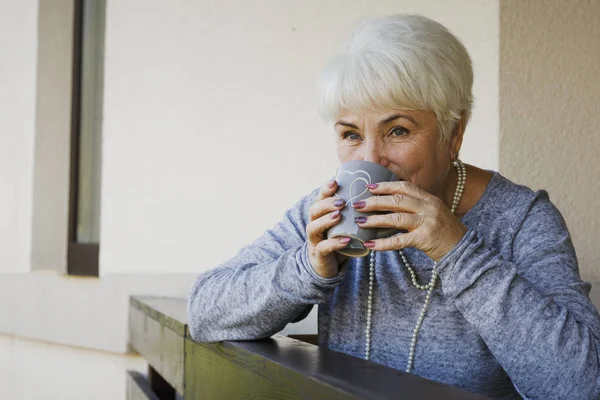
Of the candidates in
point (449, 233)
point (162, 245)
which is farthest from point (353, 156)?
point (162, 245)

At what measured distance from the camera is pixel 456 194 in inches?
67.5

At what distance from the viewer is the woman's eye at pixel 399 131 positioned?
158 cm

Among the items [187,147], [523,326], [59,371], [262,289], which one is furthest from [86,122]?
[523,326]

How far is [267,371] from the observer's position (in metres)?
1.35

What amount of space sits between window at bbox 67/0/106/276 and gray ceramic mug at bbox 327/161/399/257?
2.52 meters

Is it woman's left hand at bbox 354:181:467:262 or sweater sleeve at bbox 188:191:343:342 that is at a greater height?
woman's left hand at bbox 354:181:467:262

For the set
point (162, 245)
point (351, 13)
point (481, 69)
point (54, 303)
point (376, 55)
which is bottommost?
point (54, 303)

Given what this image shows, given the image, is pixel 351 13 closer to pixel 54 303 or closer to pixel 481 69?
pixel 481 69

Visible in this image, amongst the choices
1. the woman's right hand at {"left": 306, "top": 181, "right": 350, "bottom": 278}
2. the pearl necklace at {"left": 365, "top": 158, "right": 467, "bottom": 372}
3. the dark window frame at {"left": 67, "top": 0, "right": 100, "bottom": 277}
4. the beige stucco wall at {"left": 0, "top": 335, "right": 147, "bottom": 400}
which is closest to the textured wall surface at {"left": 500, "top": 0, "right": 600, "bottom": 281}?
the pearl necklace at {"left": 365, "top": 158, "right": 467, "bottom": 372}

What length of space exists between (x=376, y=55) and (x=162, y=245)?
6.37 feet

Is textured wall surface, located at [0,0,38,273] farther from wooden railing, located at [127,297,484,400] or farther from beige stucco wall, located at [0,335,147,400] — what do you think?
wooden railing, located at [127,297,484,400]

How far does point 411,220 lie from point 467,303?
6.3 inches

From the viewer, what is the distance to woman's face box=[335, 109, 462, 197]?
1.57m

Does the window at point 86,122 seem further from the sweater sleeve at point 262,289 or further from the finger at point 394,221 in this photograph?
the finger at point 394,221
